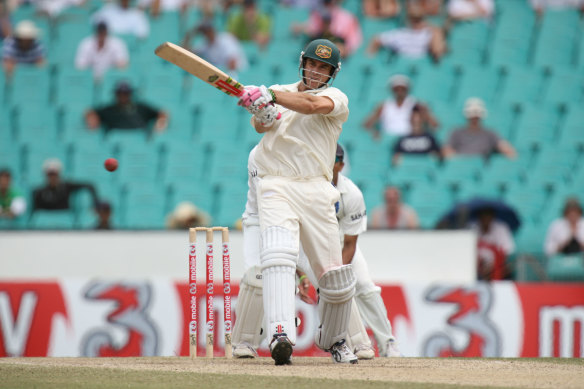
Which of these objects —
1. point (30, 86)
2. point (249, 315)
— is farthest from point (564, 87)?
point (249, 315)

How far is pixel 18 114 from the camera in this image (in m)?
→ 11.8

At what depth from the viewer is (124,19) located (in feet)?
41.5

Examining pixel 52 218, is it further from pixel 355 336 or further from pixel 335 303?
pixel 335 303

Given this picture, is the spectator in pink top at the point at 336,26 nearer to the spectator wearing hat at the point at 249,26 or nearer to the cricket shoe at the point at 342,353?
the spectator wearing hat at the point at 249,26

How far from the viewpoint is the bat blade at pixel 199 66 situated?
16.6 feet

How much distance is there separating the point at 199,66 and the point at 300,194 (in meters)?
0.87

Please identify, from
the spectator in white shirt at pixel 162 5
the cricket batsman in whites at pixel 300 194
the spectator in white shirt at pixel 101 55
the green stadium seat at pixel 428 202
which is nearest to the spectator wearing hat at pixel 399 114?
the green stadium seat at pixel 428 202

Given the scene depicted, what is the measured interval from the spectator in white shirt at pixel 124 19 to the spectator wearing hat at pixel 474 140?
4.37 m

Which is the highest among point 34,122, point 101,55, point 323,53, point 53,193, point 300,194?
point 101,55

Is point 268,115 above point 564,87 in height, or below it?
below

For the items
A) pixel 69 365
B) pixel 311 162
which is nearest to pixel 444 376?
pixel 311 162

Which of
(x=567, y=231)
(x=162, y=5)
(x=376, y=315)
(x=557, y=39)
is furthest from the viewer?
(x=162, y=5)

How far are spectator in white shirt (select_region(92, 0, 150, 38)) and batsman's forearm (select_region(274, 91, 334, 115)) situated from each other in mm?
7970

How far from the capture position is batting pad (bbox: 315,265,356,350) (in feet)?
17.1
